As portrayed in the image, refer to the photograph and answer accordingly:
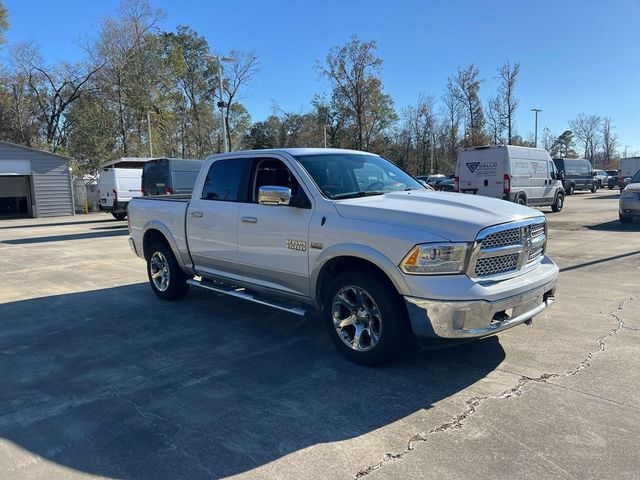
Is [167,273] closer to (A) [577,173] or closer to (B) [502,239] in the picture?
(B) [502,239]

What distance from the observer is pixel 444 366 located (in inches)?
175

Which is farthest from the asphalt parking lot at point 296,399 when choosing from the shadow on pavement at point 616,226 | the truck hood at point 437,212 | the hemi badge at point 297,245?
the shadow on pavement at point 616,226

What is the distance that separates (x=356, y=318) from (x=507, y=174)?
15.0m

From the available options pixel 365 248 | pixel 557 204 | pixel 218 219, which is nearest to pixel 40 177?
pixel 218 219

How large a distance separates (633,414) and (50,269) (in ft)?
33.5

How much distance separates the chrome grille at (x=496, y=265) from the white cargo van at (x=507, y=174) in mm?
14143

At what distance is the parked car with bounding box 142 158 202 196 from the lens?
16703 millimetres

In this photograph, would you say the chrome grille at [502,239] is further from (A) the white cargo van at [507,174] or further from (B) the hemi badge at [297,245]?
(A) the white cargo van at [507,174]

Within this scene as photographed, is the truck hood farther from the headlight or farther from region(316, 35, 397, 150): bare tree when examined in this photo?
region(316, 35, 397, 150): bare tree

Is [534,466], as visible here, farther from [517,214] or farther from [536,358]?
[517,214]

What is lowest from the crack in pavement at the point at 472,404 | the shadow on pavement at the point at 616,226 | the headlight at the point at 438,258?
the crack in pavement at the point at 472,404

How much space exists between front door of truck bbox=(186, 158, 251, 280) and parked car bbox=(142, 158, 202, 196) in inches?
415

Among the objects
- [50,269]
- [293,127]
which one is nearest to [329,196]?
[50,269]

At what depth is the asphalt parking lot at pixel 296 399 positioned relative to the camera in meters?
3.05
